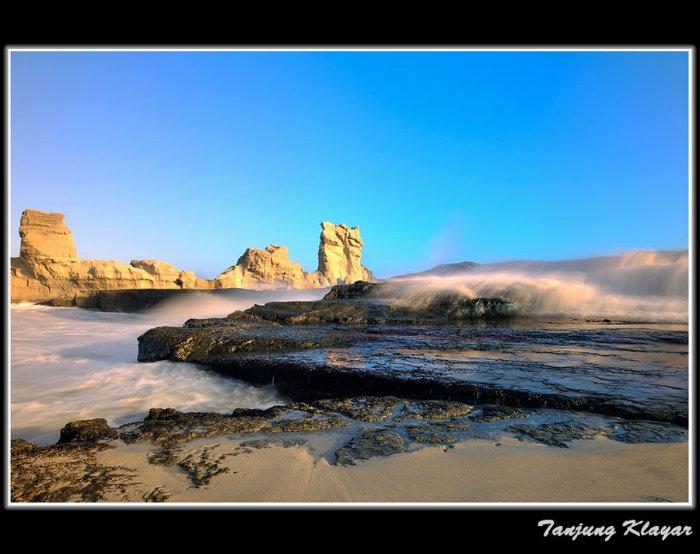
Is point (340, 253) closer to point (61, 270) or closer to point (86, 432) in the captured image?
point (61, 270)

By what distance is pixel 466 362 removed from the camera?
519 cm

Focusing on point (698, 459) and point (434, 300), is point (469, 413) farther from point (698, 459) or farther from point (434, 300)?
point (434, 300)

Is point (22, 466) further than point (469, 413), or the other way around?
point (469, 413)

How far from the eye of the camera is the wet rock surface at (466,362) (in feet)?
11.9

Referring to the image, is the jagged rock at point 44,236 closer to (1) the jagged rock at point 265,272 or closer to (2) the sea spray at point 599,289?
(1) the jagged rock at point 265,272

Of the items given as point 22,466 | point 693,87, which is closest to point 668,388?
point 693,87

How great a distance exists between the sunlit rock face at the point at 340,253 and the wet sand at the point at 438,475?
69979mm

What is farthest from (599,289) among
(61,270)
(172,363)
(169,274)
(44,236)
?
(169,274)

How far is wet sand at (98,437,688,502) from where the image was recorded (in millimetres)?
1984

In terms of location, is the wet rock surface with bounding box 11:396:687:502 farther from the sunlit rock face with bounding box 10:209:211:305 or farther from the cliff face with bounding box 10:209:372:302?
the sunlit rock face with bounding box 10:209:211:305

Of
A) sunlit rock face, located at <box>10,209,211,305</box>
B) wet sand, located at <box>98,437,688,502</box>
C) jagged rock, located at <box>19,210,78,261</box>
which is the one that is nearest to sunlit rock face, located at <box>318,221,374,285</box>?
sunlit rock face, located at <box>10,209,211,305</box>

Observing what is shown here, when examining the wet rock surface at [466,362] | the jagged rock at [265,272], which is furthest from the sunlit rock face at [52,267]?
the wet rock surface at [466,362]

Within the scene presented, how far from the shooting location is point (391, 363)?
5.25 metres

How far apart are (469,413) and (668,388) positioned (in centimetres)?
209
